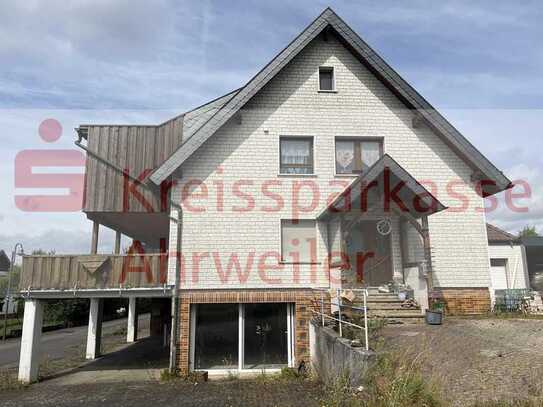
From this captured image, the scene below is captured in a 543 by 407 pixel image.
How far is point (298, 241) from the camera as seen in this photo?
1336 cm

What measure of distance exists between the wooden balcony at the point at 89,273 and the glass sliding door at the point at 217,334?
166cm

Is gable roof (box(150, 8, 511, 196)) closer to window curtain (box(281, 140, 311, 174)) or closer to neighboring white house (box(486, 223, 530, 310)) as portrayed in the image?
window curtain (box(281, 140, 311, 174))

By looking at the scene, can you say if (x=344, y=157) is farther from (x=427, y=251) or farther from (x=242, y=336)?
(x=242, y=336)

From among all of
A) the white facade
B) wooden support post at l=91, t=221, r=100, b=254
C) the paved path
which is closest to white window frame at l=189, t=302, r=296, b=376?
the white facade

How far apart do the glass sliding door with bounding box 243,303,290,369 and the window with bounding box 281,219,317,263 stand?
5.21ft

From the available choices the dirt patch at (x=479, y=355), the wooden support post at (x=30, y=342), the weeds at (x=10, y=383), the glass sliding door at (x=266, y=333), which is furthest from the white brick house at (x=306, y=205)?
the weeds at (x=10, y=383)

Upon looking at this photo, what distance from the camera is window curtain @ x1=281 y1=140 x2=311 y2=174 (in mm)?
13836

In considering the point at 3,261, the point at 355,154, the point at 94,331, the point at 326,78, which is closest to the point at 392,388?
the point at 355,154

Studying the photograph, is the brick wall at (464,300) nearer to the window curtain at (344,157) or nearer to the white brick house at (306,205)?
the white brick house at (306,205)

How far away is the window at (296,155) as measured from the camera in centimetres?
1384

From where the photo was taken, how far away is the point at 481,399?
5910 millimetres

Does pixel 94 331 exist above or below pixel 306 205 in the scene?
below

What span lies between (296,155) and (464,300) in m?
6.93

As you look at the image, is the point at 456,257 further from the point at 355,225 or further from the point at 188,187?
the point at 188,187
